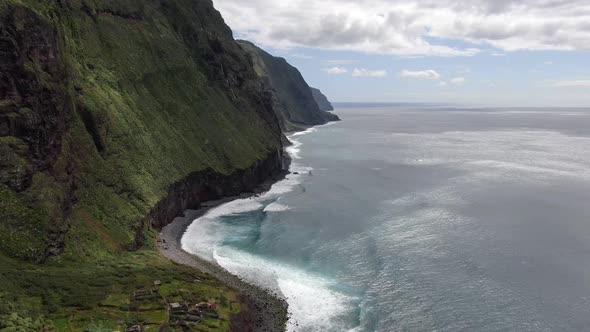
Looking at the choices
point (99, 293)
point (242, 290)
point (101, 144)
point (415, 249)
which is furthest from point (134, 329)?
point (415, 249)

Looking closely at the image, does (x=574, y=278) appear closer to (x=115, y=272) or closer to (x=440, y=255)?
(x=440, y=255)

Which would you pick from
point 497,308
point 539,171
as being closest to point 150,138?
point 497,308

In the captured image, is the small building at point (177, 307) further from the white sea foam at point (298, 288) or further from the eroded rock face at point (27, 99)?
the eroded rock face at point (27, 99)

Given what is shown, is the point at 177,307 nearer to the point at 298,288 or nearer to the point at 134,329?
the point at 134,329

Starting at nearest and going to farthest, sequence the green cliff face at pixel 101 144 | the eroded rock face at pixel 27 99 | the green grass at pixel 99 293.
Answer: the green grass at pixel 99 293, the green cliff face at pixel 101 144, the eroded rock face at pixel 27 99

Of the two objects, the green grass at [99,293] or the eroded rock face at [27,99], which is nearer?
the green grass at [99,293]

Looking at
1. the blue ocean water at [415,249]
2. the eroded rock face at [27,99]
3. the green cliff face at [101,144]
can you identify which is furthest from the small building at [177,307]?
the eroded rock face at [27,99]
